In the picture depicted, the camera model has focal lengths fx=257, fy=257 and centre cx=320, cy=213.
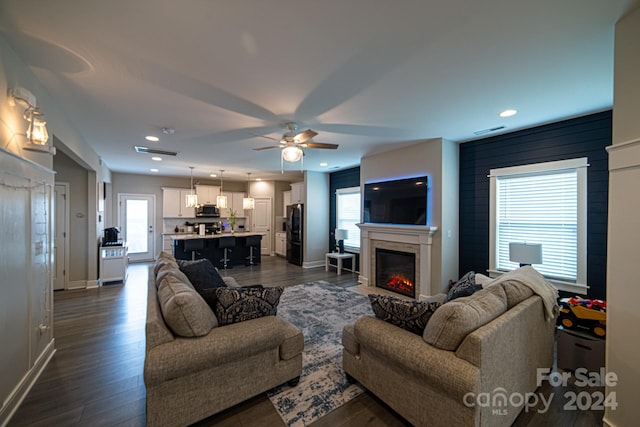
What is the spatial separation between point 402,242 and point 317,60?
→ 3.75 meters

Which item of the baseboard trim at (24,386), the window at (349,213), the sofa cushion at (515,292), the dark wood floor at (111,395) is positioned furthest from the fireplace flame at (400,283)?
the baseboard trim at (24,386)

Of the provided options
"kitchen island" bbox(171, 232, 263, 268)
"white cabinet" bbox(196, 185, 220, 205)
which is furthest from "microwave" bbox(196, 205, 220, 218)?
"kitchen island" bbox(171, 232, 263, 268)

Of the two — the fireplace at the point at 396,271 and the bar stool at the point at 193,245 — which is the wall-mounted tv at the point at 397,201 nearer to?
the fireplace at the point at 396,271

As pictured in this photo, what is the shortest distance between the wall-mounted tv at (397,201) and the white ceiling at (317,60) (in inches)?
49.7

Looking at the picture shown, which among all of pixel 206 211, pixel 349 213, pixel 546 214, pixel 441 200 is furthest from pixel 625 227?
pixel 206 211

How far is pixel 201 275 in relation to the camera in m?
2.93

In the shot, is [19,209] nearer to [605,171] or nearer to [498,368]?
[498,368]

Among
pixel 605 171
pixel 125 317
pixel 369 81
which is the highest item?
pixel 369 81

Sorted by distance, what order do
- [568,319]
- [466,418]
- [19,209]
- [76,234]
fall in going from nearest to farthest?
1. [466,418]
2. [19,209]
3. [568,319]
4. [76,234]

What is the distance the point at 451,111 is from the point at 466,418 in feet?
9.95

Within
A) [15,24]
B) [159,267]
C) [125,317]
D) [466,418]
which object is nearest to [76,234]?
[125,317]

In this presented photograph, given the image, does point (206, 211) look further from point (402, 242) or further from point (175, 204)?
point (402, 242)

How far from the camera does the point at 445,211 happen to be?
4.37 meters

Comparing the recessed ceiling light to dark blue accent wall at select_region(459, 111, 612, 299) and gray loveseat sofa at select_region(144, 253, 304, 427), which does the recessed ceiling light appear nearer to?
dark blue accent wall at select_region(459, 111, 612, 299)
